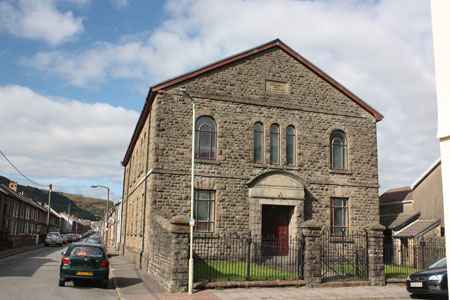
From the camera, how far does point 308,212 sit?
2080cm

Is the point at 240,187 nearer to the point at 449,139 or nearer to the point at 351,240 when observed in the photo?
the point at 351,240

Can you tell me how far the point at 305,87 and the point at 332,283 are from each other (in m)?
10.5

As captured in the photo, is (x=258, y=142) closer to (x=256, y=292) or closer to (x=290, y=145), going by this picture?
(x=290, y=145)

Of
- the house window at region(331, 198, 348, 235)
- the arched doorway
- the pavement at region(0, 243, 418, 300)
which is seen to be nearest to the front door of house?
the arched doorway

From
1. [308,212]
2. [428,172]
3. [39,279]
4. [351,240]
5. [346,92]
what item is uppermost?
[346,92]

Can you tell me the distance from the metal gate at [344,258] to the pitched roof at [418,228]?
294cm

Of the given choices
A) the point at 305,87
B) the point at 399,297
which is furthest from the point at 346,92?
the point at 399,297

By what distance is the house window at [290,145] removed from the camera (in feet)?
70.0

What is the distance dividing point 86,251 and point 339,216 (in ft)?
41.2

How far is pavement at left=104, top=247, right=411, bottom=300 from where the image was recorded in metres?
13.0

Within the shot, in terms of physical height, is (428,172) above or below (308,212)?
above

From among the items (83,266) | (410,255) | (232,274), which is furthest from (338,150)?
(83,266)

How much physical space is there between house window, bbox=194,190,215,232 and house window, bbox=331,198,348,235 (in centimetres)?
629

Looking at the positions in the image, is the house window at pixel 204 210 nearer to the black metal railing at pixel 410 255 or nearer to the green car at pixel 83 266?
the green car at pixel 83 266
